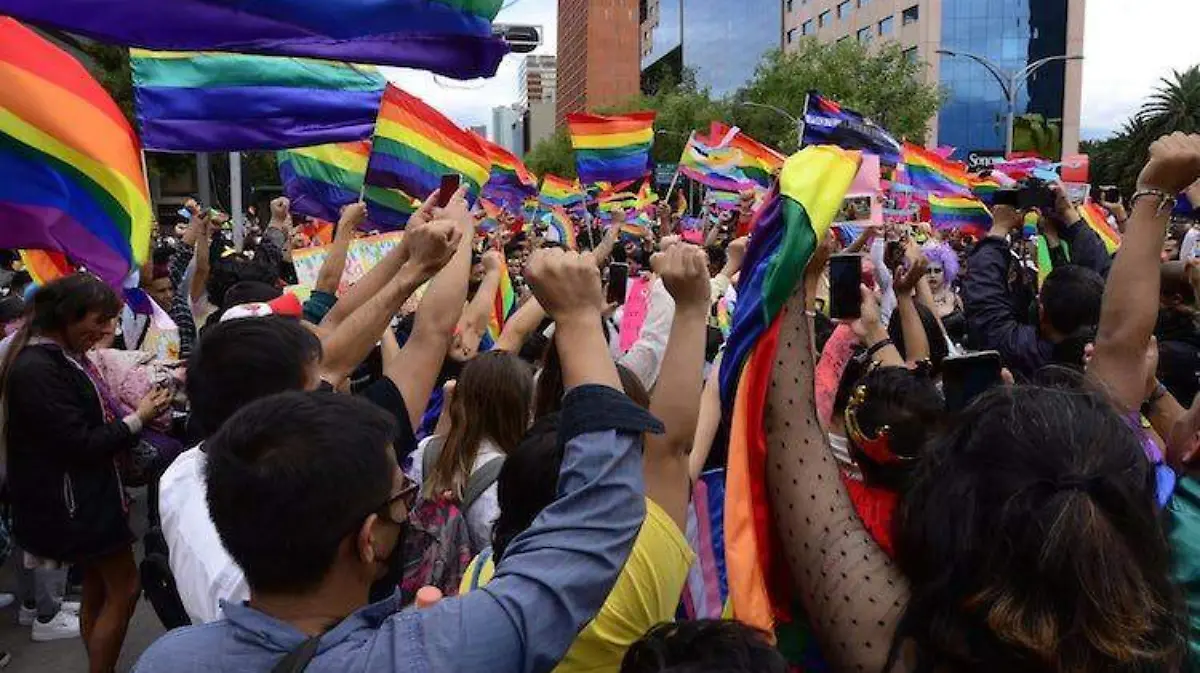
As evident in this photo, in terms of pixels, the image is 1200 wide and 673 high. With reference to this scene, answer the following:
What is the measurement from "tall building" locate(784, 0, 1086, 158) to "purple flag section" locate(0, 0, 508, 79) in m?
64.2

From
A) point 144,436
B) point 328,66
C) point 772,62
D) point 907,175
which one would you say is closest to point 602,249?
point 328,66

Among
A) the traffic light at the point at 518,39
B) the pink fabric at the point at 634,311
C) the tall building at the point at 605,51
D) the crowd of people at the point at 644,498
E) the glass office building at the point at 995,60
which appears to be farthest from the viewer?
the tall building at the point at 605,51

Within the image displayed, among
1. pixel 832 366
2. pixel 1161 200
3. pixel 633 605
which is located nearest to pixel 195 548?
pixel 633 605

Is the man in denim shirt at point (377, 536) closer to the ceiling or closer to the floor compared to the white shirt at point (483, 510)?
closer to the ceiling

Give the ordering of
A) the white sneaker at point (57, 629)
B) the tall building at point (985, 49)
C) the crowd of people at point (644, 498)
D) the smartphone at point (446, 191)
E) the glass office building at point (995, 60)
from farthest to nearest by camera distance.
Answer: the glass office building at point (995, 60) < the tall building at point (985, 49) < the white sneaker at point (57, 629) < the smartphone at point (446, 191) < the crowd of people at point (644, 498)

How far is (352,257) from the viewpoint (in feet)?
19.3

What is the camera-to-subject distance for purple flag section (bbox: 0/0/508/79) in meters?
2.61

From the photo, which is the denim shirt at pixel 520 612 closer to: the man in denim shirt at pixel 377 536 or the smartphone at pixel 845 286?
the man in denim shirt at pixel 377 536

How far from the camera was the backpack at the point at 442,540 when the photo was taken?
2.69 metres

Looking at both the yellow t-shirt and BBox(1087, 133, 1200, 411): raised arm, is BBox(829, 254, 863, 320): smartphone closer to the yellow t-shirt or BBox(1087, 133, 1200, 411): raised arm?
BBox(1087, 133, 1200, 411): raised arm

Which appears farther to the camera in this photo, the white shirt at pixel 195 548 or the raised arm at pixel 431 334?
the raised arm at pixel 431 334

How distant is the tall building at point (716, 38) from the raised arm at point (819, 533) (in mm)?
76923

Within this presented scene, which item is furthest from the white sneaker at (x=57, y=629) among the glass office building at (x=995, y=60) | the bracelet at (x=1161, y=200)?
the glass office building at (x=995, y=60)

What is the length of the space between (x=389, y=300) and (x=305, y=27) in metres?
0.84
